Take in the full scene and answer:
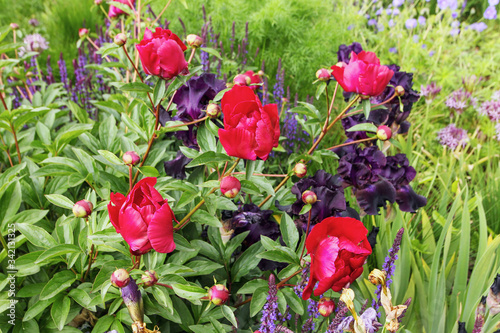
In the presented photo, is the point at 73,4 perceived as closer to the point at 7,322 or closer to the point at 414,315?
the point at 7,322

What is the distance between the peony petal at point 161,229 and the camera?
0.66 metres

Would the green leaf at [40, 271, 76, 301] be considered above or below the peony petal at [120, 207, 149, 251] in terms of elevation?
below

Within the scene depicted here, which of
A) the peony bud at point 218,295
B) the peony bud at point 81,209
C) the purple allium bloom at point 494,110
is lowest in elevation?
the purple allium bloom at point 494,110

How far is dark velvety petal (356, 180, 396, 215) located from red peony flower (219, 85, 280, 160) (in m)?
0.47

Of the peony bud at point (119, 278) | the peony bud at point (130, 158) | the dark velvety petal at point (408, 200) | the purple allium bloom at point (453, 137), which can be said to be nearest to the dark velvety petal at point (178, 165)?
the peony bud at point (130, 158)

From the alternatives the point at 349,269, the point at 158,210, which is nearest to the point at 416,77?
the point at 349,269

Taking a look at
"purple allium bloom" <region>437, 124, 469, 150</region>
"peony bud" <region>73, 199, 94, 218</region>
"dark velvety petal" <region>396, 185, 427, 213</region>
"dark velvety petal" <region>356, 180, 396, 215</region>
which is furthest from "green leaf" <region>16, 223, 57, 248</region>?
"purple allium bloom" <region>437, 124, 469, 150</region>

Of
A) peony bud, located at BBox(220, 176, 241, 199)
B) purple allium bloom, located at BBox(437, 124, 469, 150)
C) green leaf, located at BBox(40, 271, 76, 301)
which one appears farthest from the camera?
purple allium bloom, located at BBox(437, 124, 469, 150)

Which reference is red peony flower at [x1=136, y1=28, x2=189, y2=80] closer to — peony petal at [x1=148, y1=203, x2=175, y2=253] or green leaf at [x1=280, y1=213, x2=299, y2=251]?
peony petal at [x1=148, y1=203, x2=175, y2=253]

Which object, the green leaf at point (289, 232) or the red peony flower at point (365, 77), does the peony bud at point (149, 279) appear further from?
the red peony flower at point (365, 77)

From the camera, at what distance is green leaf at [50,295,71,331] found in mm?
858

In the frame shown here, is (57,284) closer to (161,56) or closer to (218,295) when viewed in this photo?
(218,295)

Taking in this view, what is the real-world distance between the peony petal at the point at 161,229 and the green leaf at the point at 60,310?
364 mm

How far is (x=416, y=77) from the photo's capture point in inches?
114
